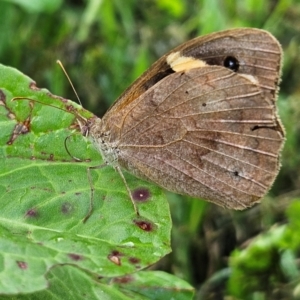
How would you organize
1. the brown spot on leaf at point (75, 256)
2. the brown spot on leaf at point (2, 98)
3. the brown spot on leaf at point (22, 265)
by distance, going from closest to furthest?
the brown spot on leaf at point (22, 265) → the brown spot on leaf at point (75, 256) → the brown spot on leaf at point (2, 98)

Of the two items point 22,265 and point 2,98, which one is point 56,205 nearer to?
point 22,265

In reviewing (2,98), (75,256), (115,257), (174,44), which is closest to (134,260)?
(115,257)

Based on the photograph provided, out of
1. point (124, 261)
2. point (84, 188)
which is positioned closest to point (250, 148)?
point (84, 188)

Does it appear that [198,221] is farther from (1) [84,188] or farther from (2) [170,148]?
(1) [84,188]

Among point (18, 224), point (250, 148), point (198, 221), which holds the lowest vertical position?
point (198, 221)

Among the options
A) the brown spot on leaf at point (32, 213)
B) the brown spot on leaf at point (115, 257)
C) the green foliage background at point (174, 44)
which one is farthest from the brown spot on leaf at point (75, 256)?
the green foliage background at point (174, 44)

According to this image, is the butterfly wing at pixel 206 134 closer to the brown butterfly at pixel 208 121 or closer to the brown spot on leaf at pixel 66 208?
the brown butterfly at pixel 208 121

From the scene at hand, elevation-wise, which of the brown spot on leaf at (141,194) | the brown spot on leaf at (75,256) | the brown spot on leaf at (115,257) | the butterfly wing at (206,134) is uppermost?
the butterfly wing at (206,134)
